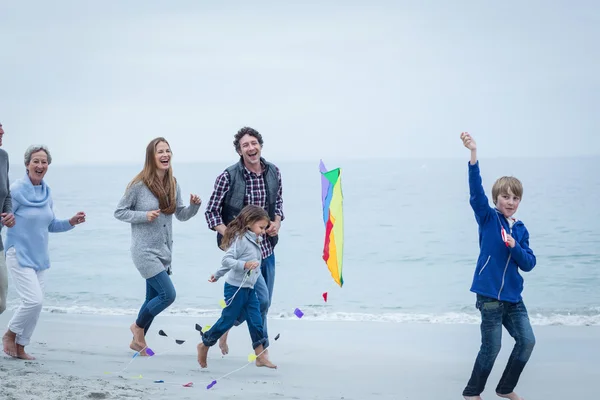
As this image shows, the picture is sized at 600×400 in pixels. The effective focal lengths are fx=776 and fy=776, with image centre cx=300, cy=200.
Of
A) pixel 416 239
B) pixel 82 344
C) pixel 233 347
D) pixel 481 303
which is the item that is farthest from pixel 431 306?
pixel 416 239

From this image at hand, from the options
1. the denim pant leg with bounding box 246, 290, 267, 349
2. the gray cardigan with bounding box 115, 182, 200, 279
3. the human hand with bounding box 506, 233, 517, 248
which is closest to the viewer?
the human hand with bounding box 506, 233, 517, 248

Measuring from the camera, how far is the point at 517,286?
15.2 feet

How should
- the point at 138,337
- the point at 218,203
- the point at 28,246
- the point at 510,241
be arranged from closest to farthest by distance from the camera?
the point at 510,241
the point at 28,246
the point at 218,203
the point at 138,337

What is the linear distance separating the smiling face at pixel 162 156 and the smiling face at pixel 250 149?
0.59 meters

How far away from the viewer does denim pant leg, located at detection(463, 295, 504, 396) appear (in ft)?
15.2

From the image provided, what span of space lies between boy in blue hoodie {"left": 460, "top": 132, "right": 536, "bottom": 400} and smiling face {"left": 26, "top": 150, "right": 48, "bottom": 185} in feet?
10.1

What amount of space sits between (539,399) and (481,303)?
3.37ft

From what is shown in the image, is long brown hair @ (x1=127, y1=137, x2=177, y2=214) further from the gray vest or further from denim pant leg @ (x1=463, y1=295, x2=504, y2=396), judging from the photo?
denim pant leg @ (x1=463, y1=295, x2=504, y2=396)

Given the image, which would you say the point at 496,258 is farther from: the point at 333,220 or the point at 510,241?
the point at 333,220

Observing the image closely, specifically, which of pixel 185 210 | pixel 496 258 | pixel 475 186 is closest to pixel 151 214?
pixel 185 210

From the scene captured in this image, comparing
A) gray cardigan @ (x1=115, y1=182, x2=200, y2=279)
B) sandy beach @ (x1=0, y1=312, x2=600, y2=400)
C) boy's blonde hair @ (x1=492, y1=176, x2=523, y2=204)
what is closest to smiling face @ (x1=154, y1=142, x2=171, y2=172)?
gray cardigan @ (x1=115, y1=182, x2=200, y2=279)

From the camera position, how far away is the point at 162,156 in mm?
5902

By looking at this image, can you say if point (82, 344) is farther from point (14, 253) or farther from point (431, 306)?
point (431, 306)

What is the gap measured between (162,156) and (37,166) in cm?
91
